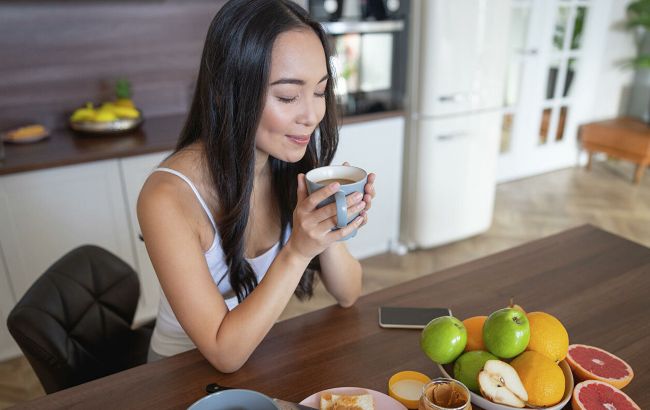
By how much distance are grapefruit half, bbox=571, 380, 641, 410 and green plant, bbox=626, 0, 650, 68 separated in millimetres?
4193

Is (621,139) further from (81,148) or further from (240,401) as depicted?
(240,401)

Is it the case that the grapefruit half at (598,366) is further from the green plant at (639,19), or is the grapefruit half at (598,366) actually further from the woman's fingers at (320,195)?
the green plant at (639,19)

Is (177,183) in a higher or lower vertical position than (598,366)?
higher

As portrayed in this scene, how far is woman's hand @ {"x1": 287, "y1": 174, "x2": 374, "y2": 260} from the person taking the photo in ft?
2.69

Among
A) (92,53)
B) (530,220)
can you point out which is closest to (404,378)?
(92,53)

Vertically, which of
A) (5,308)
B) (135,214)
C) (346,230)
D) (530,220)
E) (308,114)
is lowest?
(530,220)

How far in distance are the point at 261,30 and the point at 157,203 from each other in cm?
38

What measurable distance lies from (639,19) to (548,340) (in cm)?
433

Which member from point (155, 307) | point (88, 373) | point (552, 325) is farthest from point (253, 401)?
point (155, 307)

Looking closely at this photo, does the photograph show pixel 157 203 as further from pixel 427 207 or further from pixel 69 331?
pixel 427 207

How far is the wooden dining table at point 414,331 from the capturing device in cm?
88

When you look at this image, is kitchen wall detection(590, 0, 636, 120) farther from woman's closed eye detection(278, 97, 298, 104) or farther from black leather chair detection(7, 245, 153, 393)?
black leather chair detection(7, 245, 153, 393)

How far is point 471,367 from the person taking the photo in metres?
0.80

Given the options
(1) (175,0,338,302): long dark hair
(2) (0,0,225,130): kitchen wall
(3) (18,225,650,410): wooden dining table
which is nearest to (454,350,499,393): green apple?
(3) (18,225,650,410): wooden dining table
